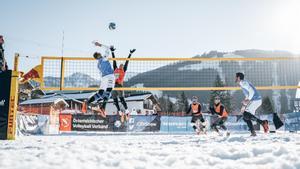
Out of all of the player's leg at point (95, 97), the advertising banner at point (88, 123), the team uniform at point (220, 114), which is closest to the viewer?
the player's leg at point (95, 97)

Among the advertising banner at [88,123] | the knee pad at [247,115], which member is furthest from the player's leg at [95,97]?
the advertising banner at [88,123]

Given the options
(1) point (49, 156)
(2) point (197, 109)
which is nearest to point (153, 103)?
(2) point (197, 109)

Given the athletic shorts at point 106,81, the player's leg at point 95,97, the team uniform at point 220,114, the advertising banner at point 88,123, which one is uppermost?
the athletic shorts at point 106,81

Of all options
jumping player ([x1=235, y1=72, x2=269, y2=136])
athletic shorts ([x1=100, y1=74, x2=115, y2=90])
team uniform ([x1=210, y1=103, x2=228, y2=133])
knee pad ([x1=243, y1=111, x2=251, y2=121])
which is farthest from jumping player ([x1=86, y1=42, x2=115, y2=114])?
team uniform ([x1=210, y1=103, x2=228, y2=133])

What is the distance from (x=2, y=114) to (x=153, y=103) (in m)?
47.0

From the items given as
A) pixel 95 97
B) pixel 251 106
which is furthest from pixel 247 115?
pixel 95 97

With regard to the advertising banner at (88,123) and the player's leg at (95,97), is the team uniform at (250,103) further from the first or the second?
the advertising banner at (88,123)

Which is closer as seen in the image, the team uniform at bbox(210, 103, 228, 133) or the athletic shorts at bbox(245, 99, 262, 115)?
the athletic shorts at bbox(245, 99, 262, 115)

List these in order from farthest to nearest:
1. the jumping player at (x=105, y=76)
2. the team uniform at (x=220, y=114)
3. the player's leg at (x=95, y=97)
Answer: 1. the team uniform at (x=220, y=114)
2. the jumping player at (x=105, y=76)
3. the player's leg at (x=95, y=97)

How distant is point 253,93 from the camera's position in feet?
28.6

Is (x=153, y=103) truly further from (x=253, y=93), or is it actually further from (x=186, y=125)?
(x=253, y=93)

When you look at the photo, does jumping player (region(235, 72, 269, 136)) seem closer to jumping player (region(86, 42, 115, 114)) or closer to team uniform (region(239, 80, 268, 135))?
team uniform (region(239, 80, 268, 135))

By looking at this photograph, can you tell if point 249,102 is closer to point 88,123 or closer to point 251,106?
point 251,106

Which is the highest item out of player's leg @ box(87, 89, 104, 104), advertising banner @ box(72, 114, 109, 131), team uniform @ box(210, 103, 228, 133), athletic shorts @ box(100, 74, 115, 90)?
athletic shorts @ box(100, 74, 115, 90)
